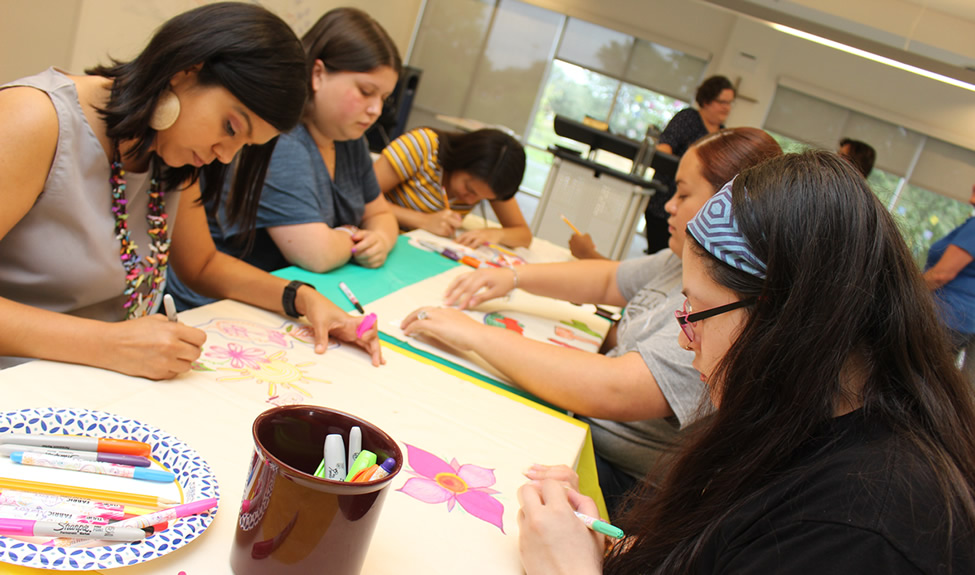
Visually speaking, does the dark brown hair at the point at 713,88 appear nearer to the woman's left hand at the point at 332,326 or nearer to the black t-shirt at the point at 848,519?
the woman's left hand at the point at 332,326

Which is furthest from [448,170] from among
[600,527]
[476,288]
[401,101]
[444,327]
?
[401,101]

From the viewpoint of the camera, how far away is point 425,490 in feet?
2.72

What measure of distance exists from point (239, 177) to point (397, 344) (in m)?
0.54

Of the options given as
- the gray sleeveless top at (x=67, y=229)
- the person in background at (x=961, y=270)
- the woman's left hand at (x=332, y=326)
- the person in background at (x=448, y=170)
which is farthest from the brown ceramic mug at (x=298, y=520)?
the person in background at (x=961, y=270)

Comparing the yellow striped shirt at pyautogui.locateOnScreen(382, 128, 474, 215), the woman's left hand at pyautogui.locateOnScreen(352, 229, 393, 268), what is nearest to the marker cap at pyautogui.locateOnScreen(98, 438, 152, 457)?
the woman's left hand at pyautogui.locateOnScreen(352, 229, 393, 268)

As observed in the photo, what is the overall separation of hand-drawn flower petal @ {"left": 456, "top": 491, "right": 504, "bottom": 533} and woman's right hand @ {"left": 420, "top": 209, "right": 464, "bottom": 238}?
1.66 metres

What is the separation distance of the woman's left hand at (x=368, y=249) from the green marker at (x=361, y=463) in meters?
1.18

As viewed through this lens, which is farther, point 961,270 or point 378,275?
point 961,270

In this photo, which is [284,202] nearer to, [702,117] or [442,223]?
[442,223]

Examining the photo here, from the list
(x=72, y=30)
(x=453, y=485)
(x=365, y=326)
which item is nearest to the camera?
(x=453, y=485)

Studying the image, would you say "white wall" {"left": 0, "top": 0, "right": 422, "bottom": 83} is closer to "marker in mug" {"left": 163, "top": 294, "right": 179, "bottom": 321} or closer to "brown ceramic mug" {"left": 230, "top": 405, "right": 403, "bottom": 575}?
"marker in mug" {"left": 163, "top": 294, "right": 179, "bottom": 321}

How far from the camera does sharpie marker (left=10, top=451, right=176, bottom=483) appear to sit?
0.61m

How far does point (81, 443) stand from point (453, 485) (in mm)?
420

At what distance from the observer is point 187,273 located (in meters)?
1.42
